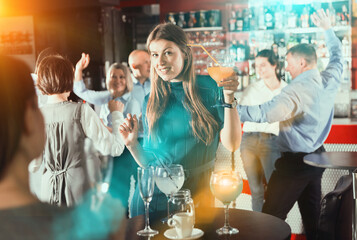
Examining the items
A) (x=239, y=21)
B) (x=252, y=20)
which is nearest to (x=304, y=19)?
(x=252, y=20)

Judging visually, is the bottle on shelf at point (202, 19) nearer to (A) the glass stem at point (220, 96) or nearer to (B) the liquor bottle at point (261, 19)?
(B) the liquor bottle at point (261, 19)

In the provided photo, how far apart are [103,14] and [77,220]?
6.18m

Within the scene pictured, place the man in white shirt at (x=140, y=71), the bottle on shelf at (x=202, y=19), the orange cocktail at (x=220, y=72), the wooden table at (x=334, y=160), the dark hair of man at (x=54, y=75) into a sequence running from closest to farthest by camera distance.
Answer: the orange cocktail at (x=220, y=72)
the dark hair of man at (x=54, y=75)
the wooden table at (x=334, y=160)
the man in white shirt at (x=140, y=71)
the bottle on shelf at (x=202, y=19)

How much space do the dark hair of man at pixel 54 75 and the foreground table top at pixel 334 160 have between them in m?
1.62

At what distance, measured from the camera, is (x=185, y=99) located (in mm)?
2279

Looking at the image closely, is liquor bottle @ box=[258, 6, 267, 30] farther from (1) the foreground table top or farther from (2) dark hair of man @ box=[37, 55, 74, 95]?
(2) dark hair of man @ box=[37, 55, 74, 95]

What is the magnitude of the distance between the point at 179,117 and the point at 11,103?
1603 mm

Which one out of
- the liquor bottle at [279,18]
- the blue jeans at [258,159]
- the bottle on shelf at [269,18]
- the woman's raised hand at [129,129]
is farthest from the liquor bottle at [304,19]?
the woman's raised hand at [129,129]

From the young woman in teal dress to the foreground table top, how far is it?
1009mm

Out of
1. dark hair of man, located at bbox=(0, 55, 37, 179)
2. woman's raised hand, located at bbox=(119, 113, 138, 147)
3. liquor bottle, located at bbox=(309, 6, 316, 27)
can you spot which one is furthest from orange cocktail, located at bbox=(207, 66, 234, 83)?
liquor bottle, located at bbox=(309, 6, 316, 27)

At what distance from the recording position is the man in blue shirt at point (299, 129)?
347cm

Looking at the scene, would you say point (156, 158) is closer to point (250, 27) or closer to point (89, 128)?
point (89, 128)

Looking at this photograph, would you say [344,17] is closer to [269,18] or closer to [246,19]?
[269,18]

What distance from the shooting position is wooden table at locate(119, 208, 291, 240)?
1535 mm
